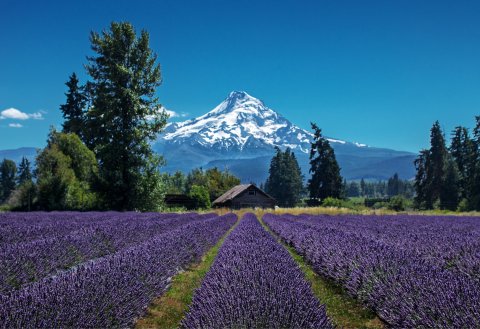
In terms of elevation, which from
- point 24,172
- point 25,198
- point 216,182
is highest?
point 24,172

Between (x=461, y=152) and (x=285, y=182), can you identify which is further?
(x=285, y=182)

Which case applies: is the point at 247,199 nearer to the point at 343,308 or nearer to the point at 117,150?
the point at 117,150

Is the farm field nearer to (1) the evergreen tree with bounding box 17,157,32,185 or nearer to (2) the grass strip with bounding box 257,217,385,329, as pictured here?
(2) the grass strip with bounding box 257,217,385,329

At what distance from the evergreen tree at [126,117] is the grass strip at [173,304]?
2218 cm

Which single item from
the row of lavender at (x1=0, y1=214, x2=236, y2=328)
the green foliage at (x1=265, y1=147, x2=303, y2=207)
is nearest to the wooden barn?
the green foliage at (x1=265, y1=147, x2=303, y2=207)

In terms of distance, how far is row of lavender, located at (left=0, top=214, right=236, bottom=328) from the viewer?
9.99 feet

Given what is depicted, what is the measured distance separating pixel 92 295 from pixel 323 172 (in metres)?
69.4

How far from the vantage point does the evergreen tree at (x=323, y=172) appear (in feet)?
230

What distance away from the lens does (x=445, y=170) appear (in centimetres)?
6231

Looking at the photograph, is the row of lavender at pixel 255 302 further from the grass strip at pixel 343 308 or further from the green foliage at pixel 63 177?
the green foliage at pixel 63 177

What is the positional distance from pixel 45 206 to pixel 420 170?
60114mm

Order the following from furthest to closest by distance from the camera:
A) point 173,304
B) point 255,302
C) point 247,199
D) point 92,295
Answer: point 247,199 → point 173,304 → point 92,295 → point 255,302

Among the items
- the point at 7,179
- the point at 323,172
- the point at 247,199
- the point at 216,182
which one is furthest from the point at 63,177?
the point at 7,179

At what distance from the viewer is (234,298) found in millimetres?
3570
